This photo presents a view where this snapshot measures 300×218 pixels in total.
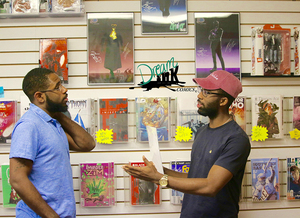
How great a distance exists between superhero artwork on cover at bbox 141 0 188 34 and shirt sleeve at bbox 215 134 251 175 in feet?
4.94

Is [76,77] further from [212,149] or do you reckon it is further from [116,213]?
[212,149]

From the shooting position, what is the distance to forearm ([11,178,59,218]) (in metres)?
1.54

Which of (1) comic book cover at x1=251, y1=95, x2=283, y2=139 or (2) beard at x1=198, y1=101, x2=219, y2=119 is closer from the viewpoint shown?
(2) beard at x1=198, y1=101, x2=219, y2=119

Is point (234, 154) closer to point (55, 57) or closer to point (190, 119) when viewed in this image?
point (190, 119)

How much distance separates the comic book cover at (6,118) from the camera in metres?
2.70

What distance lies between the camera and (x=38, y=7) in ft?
8.84

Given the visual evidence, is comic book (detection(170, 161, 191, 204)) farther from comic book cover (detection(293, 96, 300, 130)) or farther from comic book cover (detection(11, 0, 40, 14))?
comic book cover (detection(11, 0, 40, 14))

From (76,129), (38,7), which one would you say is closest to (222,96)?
(76,129)

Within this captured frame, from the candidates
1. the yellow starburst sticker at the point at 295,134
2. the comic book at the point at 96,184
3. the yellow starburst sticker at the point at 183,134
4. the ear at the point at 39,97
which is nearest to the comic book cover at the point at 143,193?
the comic book at the point at 96,184

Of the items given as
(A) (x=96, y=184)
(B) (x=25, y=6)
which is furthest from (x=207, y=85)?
(B) (x=25, y=6)

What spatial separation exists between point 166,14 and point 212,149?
1.64 meters

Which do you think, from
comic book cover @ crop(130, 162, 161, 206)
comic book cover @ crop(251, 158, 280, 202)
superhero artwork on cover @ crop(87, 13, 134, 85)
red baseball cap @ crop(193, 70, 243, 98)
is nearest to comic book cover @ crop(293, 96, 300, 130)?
comic book cover @ crop(251, 158, 280, 202)

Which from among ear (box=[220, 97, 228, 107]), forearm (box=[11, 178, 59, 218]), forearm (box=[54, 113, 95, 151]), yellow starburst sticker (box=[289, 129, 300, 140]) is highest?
ear (box=[220, 97, 228, 107])

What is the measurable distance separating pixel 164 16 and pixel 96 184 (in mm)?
1924
